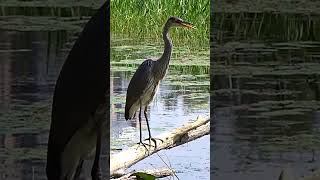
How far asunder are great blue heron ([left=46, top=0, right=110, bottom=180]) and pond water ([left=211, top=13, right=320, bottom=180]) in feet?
1.14

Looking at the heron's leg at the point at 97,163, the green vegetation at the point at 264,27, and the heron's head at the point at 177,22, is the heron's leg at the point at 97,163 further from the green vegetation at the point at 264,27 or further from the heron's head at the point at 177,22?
the heron's head at the point at 177,22

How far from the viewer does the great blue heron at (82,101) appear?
6.92ft

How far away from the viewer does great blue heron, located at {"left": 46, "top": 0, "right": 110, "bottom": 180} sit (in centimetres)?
211

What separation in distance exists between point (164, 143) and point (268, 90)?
0.77 metres

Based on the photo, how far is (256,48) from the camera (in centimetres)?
205

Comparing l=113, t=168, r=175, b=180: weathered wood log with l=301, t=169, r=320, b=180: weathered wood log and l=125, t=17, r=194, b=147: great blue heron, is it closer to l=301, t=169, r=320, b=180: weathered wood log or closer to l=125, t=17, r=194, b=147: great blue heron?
l=125, t=17, r=194, b=147: great blue heron

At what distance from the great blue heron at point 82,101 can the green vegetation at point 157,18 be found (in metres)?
0.72

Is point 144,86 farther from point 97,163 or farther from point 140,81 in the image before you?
point 97,163

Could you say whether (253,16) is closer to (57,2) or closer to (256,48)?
(256,48)

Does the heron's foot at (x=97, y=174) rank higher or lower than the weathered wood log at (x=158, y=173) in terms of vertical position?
higher

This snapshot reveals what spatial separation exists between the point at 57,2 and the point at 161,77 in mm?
656

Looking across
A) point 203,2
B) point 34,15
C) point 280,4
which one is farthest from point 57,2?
point 203,2

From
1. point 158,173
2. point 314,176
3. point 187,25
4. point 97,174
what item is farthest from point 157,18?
point 314,176

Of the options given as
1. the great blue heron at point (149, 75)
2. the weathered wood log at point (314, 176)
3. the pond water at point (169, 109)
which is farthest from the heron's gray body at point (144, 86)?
the weathered wood log at point (314, 176)
